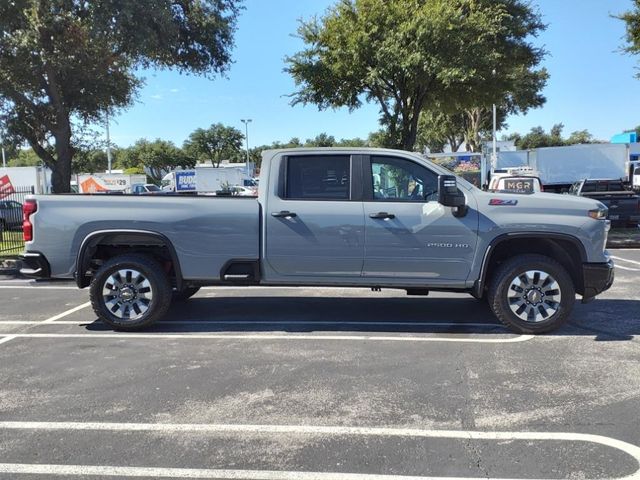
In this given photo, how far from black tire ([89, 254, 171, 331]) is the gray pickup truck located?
12 millimetres

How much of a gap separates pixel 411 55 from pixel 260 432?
46.6 ft

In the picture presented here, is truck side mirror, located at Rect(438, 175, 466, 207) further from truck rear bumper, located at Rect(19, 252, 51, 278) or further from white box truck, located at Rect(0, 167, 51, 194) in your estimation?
white box truck, located at Rect(0, 167, 51, 194)

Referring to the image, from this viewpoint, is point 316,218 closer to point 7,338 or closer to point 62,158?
point 7,338

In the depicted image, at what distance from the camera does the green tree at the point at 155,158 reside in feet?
275

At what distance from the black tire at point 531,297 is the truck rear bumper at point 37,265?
4.96 m

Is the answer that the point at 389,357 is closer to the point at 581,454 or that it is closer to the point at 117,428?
the point at 581,454

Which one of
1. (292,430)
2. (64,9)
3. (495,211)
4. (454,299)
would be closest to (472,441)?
(292,430)

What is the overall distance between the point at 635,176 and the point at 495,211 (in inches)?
1213

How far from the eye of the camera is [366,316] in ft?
23.1

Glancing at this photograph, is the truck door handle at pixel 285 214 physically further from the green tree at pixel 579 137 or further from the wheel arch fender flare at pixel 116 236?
the green tree at pixel 579 137

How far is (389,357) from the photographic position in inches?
212

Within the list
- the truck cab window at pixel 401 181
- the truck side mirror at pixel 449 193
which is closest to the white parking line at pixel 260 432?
the truck side mirror at pixel 449 193

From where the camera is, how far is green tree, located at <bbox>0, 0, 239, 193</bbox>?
1249cm

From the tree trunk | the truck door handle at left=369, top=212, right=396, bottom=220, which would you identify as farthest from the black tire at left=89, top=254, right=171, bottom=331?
the tree trunk
